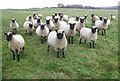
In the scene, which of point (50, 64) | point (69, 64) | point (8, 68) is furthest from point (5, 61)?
point (69, 64)

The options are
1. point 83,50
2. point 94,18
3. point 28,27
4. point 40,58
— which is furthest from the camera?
point 94,18

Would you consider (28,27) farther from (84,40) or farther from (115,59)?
(115,59)

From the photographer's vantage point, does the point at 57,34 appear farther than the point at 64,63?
Yes

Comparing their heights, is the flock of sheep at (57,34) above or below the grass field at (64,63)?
above

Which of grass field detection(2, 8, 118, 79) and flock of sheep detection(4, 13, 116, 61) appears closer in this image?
grass field detection(2, 8, 118, 79)

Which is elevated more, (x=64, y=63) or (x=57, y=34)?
(x=57, y=34)

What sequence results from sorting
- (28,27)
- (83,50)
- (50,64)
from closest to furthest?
(50,64) < (83,50) < (28,27)

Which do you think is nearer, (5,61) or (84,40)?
(5,61)

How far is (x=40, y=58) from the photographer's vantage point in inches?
884

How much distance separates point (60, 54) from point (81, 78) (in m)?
4.59

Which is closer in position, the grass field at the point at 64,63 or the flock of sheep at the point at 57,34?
the grass field at the point at 64,63

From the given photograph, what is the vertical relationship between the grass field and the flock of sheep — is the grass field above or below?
below

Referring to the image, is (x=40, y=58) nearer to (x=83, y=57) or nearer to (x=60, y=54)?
(x=60, y=54)

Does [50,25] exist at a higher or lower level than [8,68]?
higher
